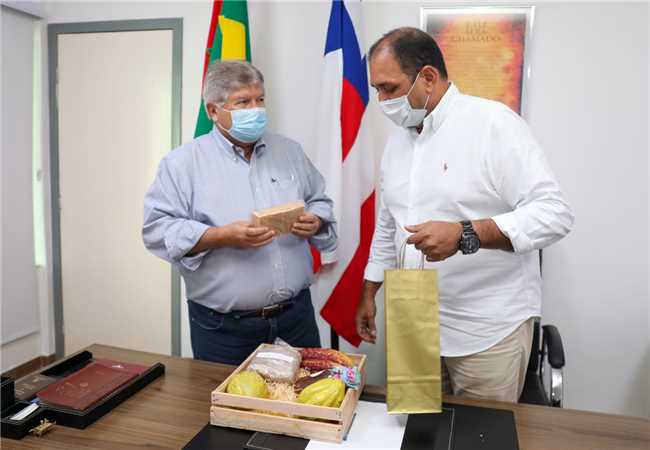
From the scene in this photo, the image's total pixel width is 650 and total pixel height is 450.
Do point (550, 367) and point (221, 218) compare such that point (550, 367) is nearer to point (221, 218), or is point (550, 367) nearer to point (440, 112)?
point (440, 112)

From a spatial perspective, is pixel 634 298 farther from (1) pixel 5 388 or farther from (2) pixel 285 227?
(1) pixel 5 388

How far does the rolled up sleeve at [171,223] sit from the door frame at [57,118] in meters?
1.31

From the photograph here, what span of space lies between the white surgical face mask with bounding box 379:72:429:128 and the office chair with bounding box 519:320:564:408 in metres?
0.93

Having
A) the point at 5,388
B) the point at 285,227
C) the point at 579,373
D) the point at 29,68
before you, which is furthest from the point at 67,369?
the point at 29,68

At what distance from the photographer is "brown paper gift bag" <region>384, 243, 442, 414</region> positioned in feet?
3.62

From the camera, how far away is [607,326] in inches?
95.3

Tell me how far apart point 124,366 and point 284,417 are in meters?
0.57

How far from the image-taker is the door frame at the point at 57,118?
290 cm

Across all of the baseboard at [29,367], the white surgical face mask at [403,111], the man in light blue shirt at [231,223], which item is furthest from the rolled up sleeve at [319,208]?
the baseboard at [29,367]

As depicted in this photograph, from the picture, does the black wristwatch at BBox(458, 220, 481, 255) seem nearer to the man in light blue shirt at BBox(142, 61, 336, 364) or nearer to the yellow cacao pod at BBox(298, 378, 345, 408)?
the yellow cacao pod at BBox(298, 378, 345, 408)

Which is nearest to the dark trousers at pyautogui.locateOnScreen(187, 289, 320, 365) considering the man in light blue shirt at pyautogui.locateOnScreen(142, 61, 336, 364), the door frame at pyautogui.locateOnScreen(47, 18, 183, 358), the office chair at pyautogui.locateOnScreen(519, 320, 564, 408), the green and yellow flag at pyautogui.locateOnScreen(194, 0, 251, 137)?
the man in light blue shirt at pyautogui.locateOnScreen(142, 61, 336, 364)

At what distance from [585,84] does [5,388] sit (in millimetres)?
2433

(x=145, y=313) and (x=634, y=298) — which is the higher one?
(x=634, y=298)

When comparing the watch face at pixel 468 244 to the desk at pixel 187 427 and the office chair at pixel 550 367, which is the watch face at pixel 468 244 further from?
the office chair at pixel 550 367
